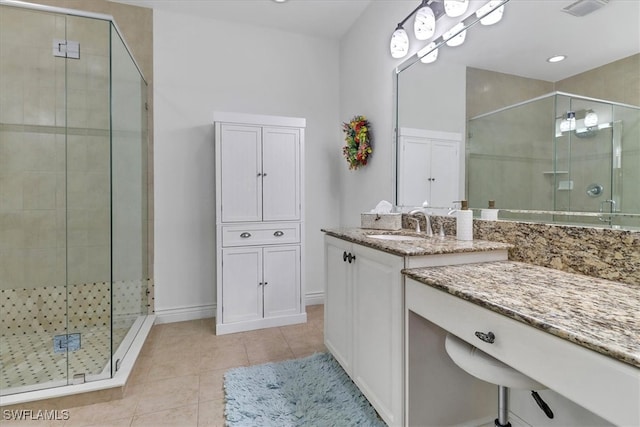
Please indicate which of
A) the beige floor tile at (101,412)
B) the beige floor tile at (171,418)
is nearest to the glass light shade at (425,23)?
the beige floor tile at (171,418)

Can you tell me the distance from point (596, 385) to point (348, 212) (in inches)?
105

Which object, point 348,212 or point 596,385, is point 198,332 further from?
point 596,385

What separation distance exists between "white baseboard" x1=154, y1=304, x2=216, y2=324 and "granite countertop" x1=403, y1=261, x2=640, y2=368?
2.33 meters

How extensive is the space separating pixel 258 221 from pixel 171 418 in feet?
4.94

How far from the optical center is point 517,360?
2.68 ft

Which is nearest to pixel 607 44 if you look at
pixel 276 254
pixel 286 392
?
pixel 286 392

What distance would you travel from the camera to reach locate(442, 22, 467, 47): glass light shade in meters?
1.80

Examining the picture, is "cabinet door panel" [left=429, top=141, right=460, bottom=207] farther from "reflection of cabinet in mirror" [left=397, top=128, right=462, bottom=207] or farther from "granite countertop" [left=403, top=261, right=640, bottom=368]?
"granite countertop" [left=403, top=261, right=640, bottom=368]

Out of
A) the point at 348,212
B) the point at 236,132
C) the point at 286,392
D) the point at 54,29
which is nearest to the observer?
the point at 286,392

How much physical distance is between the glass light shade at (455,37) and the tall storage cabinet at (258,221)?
1331 mm

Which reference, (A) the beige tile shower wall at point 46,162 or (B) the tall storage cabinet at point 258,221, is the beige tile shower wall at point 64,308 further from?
(B) the tall storage cabinet at point 258,221

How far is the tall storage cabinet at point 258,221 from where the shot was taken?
2.64 metres

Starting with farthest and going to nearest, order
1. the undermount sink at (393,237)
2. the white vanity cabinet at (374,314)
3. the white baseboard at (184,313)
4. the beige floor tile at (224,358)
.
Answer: the white baseboard at (184,313), the beige floor tile at (224,358), the undermount sink at (393,237), the white vanity cabinet at (374,314)

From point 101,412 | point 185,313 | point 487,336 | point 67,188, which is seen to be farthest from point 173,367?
point 487,336
